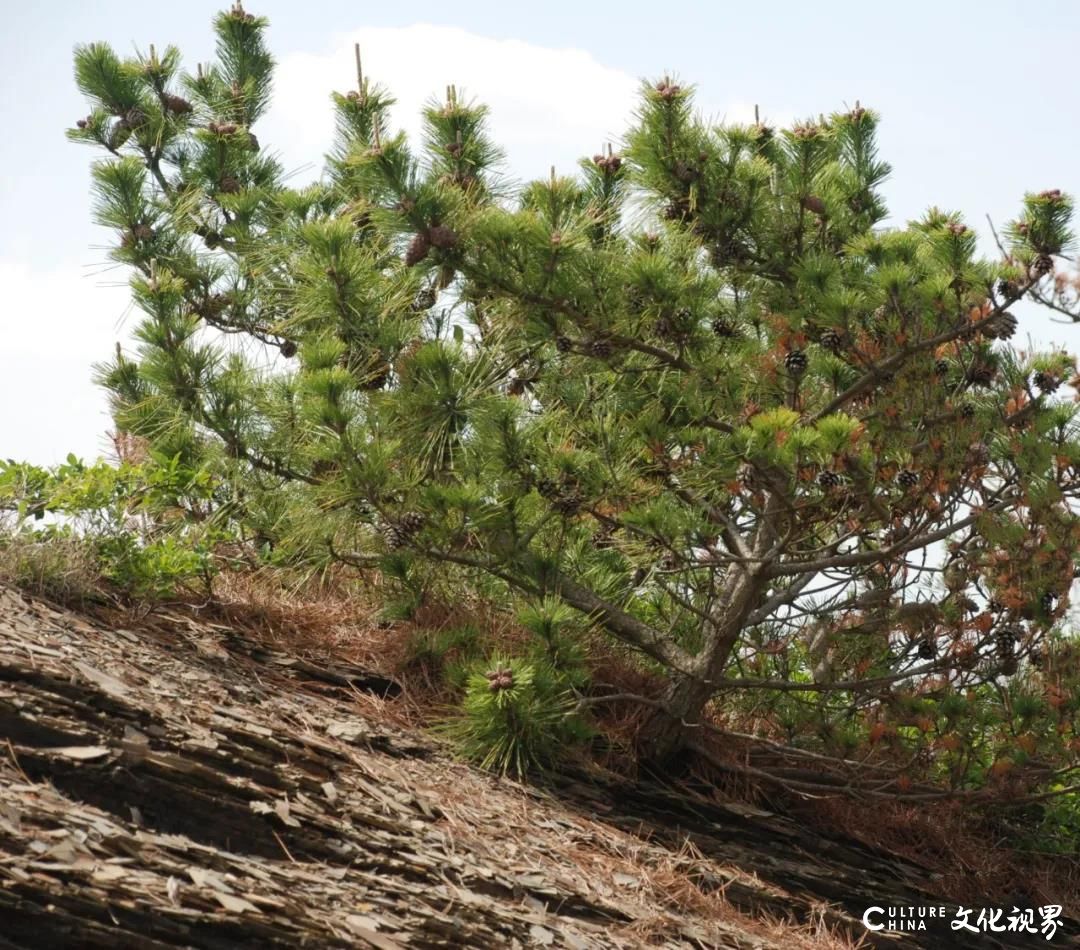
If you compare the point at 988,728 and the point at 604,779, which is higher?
the point at 988,728

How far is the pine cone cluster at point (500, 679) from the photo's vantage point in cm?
489

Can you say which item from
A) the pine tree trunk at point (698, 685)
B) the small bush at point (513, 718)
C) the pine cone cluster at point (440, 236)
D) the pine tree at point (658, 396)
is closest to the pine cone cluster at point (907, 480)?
the pine tree at point (658, 396)

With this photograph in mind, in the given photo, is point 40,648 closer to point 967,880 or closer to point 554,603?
point 554,603

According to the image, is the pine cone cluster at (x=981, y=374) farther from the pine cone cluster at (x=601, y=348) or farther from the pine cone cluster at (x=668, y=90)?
the pine cone cluster at (x=668, y=90)

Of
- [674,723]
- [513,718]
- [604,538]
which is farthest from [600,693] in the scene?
[513,718]

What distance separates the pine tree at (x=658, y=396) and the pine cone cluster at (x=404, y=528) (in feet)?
0.06

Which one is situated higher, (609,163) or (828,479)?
(609,163)

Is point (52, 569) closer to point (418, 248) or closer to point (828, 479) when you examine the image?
point (418, 248)

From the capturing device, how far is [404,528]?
5.00 metres

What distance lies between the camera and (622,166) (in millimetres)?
5969

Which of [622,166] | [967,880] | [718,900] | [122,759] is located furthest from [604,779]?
[622,166]

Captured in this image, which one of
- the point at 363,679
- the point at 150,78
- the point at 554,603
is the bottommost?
the point at 363,679

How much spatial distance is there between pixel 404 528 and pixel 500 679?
0.68 meters

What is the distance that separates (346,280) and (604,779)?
7.40 feet
